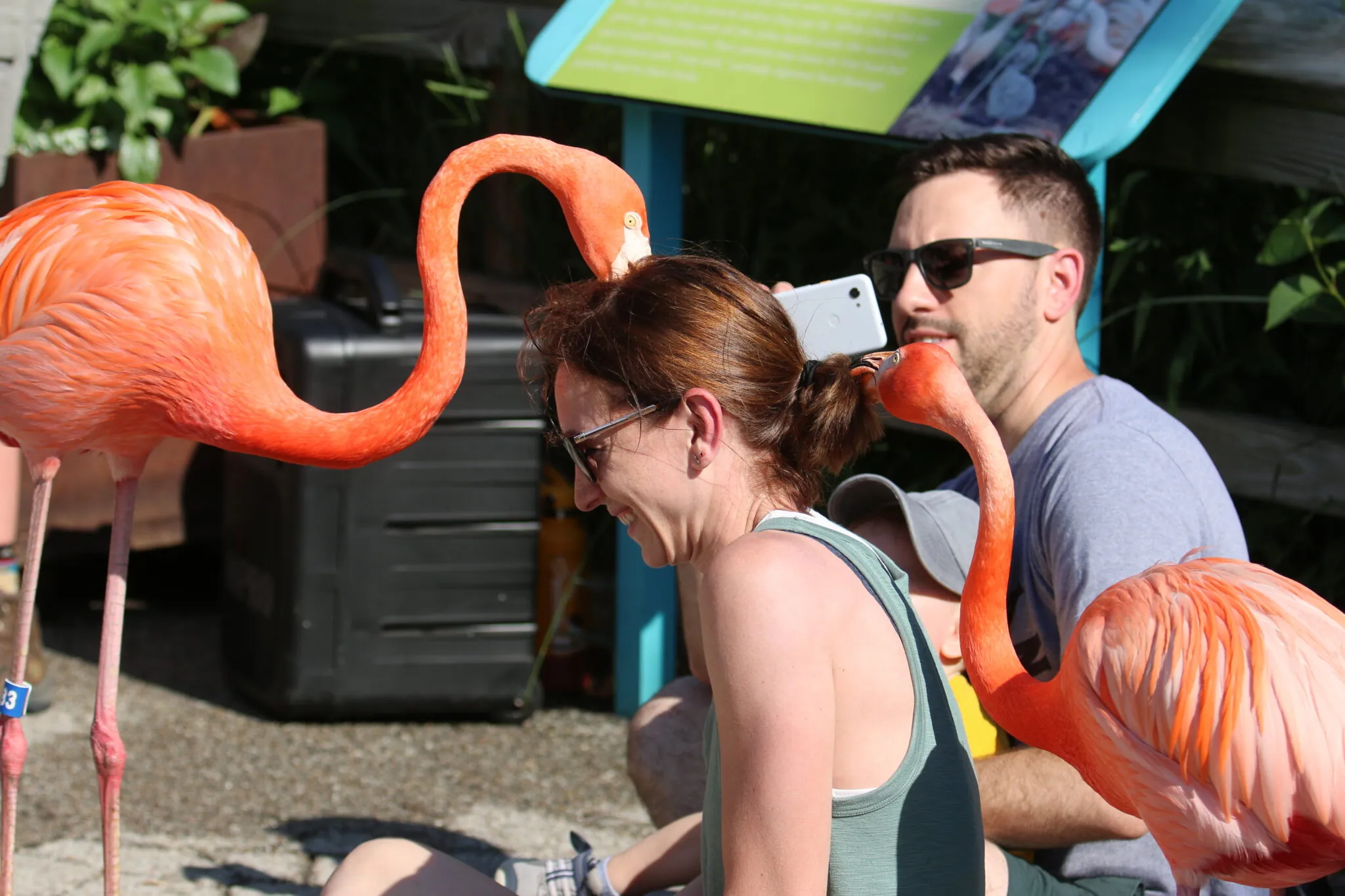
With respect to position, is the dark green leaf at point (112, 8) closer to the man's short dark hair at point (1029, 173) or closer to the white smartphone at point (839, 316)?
the man's short dark hair at point (1029, 173)

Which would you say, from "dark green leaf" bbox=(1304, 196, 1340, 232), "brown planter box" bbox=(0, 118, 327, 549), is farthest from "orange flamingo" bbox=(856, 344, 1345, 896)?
"brown planter box" bbox=(0, 118, 327, 549)

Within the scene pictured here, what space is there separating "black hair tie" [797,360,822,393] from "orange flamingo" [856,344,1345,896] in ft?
1.49

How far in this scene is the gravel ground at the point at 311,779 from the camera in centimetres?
344

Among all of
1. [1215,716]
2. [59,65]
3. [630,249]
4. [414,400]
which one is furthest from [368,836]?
[59,65]

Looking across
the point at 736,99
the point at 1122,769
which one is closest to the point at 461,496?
the point at 736,99

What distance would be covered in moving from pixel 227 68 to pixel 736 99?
2.40m

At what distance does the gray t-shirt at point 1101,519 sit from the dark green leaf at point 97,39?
3.48 m

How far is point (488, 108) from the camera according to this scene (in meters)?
5.07

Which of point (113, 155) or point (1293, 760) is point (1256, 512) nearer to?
point (1293, 760)

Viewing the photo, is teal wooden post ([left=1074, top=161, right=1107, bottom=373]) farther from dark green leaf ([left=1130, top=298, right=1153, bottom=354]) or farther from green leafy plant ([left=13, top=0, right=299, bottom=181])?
green leafy plant ([left=13, top=0, right=299, bottom=181])

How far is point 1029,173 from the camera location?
2.70 meters

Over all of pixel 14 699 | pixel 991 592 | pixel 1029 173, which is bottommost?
pixel 14 699

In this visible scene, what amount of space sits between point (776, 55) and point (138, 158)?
94.7 inches

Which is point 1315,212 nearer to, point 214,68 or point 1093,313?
point 1093,313
